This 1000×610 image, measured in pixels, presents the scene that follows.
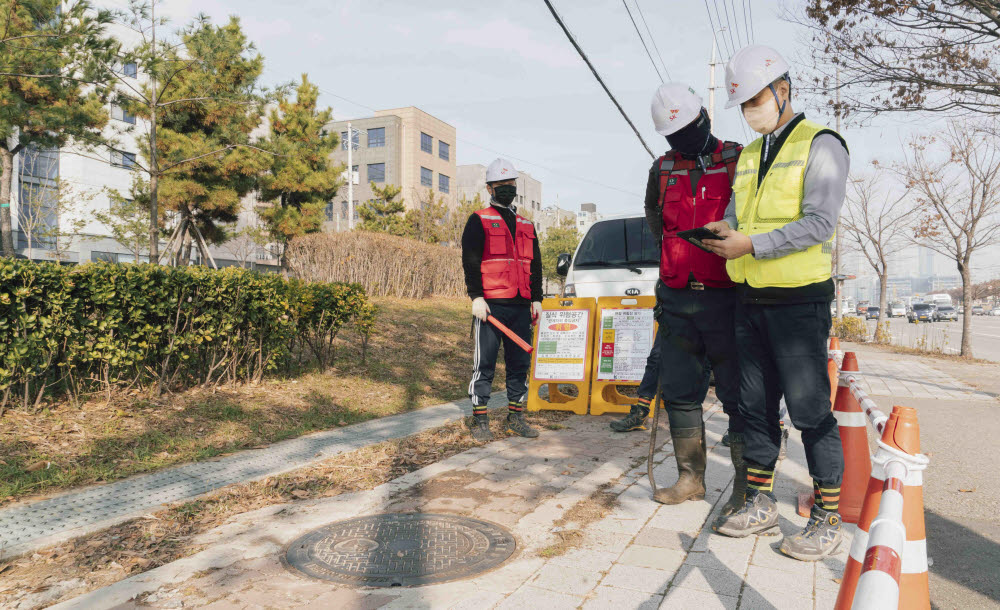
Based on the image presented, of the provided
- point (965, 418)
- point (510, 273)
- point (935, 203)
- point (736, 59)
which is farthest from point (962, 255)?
point (736, 59)

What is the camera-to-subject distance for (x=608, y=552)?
9.74 feet

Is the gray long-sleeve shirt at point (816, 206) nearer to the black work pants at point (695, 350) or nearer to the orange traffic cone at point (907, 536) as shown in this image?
the black work pants at point (695, 350)

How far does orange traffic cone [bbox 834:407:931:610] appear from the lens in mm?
1616

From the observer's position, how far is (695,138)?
3.55 meters

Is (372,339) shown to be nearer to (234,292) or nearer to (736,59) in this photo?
(234,292)

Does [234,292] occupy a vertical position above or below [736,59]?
below

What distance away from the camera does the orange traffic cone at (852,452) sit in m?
3.62

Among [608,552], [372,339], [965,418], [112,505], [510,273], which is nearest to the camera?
[608,552]

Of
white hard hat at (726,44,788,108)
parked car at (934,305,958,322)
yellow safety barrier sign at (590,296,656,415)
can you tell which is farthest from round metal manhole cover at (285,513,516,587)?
parked car at (934,305,958,322)

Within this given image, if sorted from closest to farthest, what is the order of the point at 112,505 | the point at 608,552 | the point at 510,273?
the point at 608,552
the point at 112,505
the point at 510,273

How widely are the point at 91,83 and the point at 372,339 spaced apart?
16.8 feet

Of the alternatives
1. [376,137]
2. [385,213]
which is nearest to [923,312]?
[385,213]

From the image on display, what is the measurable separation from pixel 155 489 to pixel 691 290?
3263 millimetres

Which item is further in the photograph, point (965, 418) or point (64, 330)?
point (965, 418)
